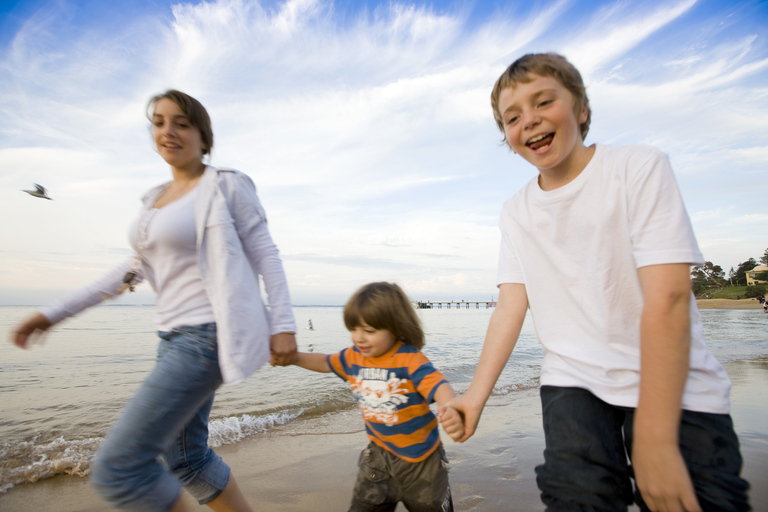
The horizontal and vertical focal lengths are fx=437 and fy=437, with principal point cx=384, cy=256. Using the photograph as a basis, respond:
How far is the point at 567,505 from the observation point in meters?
1.36

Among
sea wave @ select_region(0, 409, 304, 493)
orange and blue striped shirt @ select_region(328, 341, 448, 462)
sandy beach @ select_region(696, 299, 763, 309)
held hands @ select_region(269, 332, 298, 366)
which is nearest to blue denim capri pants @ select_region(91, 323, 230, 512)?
held hands @ select_region(269, 332, 298, 366)

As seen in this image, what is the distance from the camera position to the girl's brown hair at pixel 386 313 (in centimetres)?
236

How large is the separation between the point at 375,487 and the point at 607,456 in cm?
127

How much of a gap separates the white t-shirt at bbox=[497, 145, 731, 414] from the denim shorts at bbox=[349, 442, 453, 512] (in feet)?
2.98

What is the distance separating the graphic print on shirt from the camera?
2.27 m

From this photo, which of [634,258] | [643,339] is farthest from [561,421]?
[634,258]

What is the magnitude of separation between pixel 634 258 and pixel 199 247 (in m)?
1.73

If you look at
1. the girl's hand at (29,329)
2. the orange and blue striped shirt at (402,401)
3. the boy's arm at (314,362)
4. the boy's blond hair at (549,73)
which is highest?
the boy's blond hair at (549,73)

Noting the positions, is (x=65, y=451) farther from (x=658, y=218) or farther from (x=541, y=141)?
(x=658, y=218)

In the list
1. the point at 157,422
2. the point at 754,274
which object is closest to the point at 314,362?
the point at 157,422

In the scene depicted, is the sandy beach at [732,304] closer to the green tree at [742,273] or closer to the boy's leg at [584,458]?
the green tree at [742,273]

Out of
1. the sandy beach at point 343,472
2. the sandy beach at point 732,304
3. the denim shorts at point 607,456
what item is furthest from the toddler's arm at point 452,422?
the sandy beach at point 732,304

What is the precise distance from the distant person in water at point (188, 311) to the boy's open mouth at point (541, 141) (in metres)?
1.29

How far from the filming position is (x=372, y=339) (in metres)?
A: 2.35
